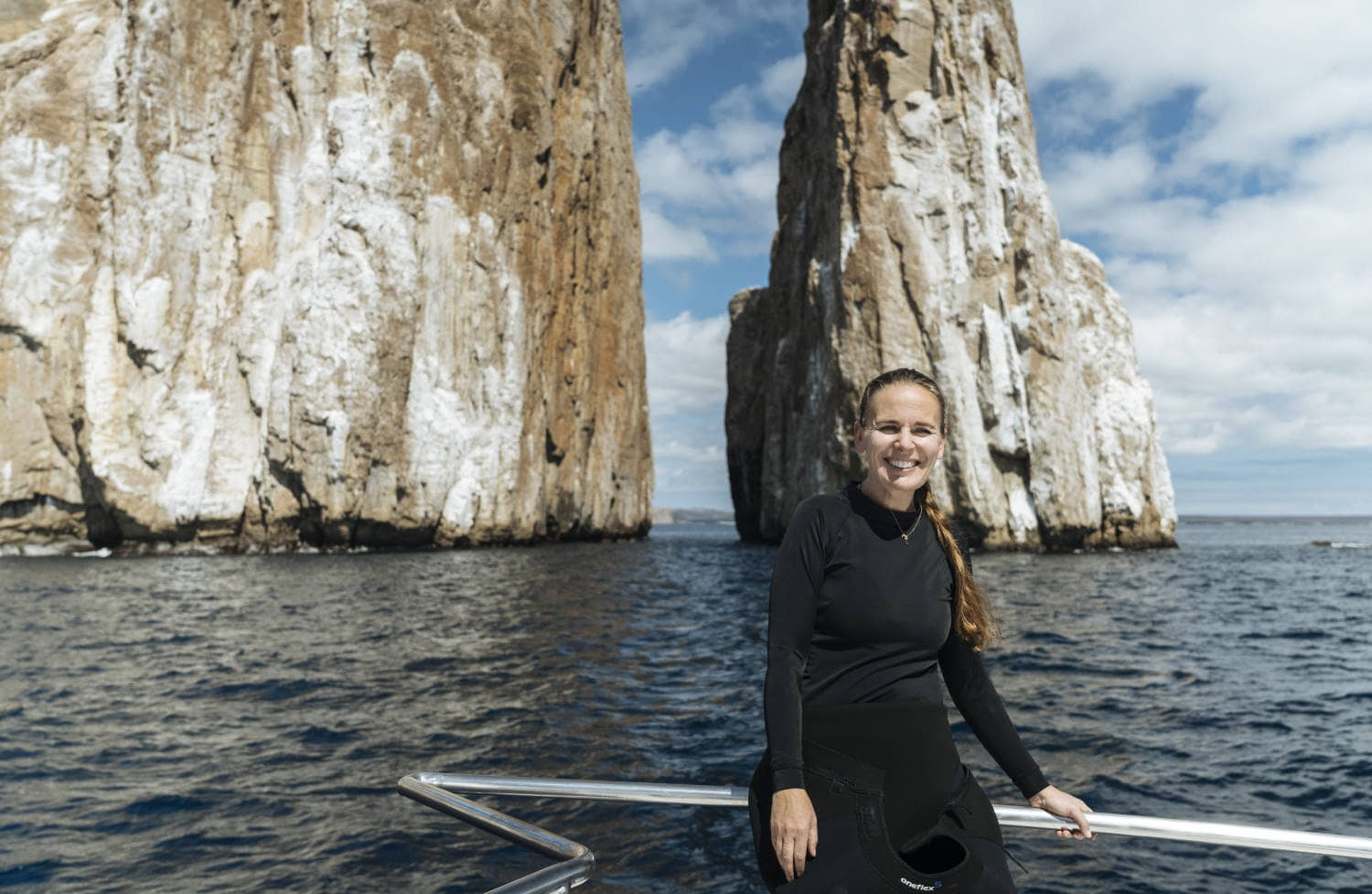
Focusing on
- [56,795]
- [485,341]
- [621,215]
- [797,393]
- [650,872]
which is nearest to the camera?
[650,872]

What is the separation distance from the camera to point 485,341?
4144 centimetres

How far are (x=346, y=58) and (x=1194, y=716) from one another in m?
41.9

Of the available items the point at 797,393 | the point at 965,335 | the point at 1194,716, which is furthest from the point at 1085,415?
the point at 1194,716

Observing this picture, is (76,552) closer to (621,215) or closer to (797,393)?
(797,393)

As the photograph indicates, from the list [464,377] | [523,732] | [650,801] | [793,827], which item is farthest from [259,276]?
[793,827]

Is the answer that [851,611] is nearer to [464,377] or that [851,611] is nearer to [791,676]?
[791,676]

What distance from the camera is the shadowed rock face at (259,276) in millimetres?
35875

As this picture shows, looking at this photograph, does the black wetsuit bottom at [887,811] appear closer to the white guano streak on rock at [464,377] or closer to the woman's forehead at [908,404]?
the woman's forehead at [908,404]

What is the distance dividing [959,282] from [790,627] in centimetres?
Result: 3897

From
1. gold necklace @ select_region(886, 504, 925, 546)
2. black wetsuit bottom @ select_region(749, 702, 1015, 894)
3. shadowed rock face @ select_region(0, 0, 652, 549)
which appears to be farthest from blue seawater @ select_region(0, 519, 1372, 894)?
shadowed rock face @ select_region(0, 0, 652, 549)

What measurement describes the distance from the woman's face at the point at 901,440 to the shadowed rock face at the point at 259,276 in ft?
118

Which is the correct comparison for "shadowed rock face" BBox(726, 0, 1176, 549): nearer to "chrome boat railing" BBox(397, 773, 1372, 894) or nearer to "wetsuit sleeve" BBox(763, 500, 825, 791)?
"chrome boat railing" BBox(397, 773, 1372, 894)

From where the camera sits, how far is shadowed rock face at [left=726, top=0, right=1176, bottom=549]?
3778 cm

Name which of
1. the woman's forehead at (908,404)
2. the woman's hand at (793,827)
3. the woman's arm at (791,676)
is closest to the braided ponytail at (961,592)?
the woman's forehead at (908,404)
